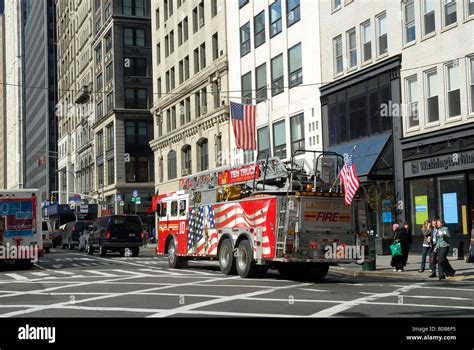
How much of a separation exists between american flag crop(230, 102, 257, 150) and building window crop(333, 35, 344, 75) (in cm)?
459

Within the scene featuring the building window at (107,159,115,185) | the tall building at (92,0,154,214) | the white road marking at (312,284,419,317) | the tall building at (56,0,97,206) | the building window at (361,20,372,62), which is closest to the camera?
the white road marking at (312,284,419,317)

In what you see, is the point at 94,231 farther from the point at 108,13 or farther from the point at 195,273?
the point at 108,13

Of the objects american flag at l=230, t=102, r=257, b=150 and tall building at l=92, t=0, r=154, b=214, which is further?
tall building at l=92, t=0, r=154, b=214

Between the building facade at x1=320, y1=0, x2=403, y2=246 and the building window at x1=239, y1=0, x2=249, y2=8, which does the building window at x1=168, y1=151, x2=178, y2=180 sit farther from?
the building facade at x1=320, y1=0, x2=403, y2=246

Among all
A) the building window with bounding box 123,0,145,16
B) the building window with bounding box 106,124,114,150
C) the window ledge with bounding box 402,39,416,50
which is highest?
the building window with bounding box 123,0,145,16

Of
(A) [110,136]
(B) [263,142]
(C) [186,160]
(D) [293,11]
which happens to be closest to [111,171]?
(A) [110,136]

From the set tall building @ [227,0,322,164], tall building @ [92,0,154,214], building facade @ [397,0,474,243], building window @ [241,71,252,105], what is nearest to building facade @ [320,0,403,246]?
building facade @ [397,0,474,243]

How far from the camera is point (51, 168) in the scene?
448ft

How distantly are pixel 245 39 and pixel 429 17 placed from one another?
56.4ft

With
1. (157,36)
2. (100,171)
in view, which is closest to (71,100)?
(100,171)

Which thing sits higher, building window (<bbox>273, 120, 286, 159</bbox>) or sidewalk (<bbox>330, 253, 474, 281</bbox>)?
building window (<bbox>273, 120, 286, 159</bbox>)

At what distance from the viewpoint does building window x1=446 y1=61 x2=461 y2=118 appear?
26.4 m

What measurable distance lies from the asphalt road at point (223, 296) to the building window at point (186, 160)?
30268 millimetres
